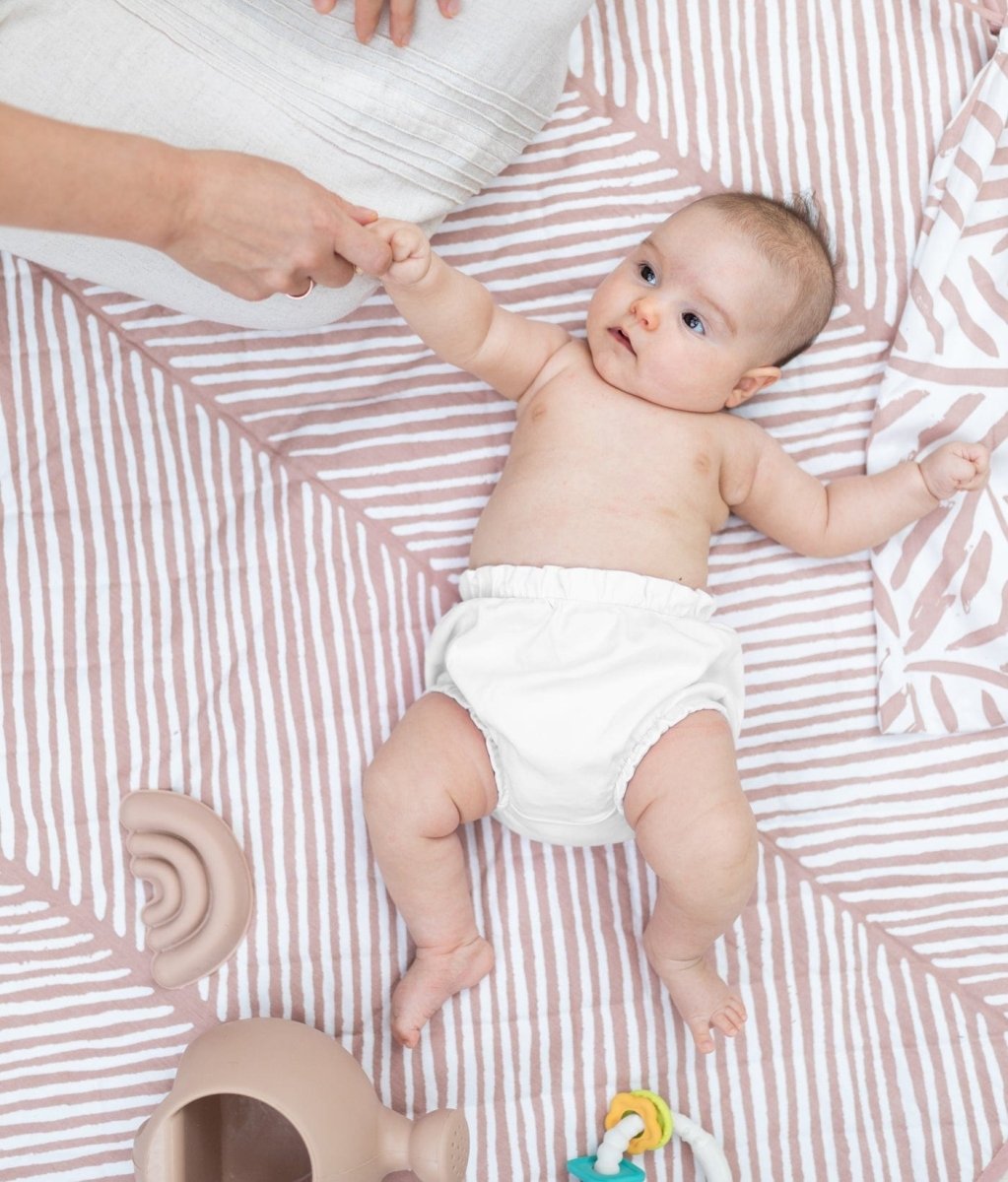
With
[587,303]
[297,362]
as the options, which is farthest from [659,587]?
[297,362]

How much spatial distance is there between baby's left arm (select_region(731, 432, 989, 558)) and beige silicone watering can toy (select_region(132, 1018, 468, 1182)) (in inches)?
32.9

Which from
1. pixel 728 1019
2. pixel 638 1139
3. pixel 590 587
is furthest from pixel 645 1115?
pixel 590 587

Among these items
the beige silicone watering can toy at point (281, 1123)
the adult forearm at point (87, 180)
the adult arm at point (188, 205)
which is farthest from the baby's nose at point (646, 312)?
the beige silicone watering can toy at point (281, 1123)

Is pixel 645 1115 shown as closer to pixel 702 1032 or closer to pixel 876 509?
pixel 702 1032

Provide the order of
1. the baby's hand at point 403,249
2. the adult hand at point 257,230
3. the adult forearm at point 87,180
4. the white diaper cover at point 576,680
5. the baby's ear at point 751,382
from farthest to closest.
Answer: the baby's ear at point 751,382, the white diaper cover at point 576,680, the baby's hand at point 403,249, the adult hand at point 257,230, the adult forearm at point 87,180

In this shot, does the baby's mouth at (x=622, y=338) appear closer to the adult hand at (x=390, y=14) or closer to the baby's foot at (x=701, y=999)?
the adult hand at (x=390, y=14)

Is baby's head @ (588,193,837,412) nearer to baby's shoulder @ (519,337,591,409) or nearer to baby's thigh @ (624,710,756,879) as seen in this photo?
baby's shoulder @ (519,337,591,409)

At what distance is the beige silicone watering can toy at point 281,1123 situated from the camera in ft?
3.94

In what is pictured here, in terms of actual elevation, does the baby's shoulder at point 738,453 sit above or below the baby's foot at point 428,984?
above

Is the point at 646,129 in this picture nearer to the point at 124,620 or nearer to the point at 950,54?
the point at 950,54

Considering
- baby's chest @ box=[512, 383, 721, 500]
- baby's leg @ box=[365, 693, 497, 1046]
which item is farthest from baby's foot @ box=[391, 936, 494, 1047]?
baby's chest @ box=[512, 383, 721, 500]

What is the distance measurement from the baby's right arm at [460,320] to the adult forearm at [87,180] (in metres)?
0.27

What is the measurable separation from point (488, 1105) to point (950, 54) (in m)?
1.54

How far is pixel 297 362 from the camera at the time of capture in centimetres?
151
